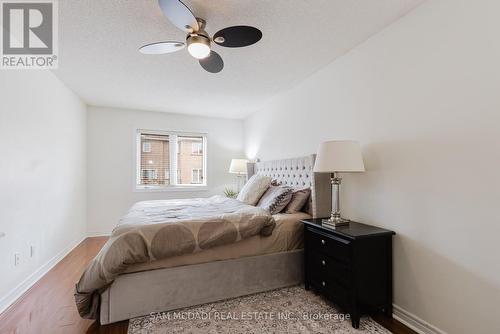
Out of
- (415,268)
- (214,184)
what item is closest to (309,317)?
(415,268)

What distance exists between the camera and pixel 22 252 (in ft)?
7.74

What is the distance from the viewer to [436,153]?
1.67 meters

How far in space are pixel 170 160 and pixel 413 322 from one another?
173 inches

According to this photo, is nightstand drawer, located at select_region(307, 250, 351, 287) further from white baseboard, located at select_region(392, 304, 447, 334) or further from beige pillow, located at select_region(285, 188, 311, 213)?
beige pillow, located at select_region(285, 188, 311, 213)

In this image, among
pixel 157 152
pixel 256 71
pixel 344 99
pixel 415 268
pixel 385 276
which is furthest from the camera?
pixel 157 152

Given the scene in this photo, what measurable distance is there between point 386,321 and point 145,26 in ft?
10.1

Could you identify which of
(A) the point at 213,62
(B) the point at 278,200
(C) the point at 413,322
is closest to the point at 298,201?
(B) the point at 278,200

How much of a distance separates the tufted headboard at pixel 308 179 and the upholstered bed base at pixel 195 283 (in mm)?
540

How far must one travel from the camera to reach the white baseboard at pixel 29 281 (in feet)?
6.78

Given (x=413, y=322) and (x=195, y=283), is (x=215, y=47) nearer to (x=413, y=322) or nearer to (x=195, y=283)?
(x=195, y=283)

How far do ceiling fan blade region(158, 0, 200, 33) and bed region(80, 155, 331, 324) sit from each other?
1.81m

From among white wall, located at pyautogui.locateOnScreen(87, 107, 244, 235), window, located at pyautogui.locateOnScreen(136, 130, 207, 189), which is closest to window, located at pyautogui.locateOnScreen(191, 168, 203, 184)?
window, located at pyautogui.locateOnScreen(136, 130, 207, 189)

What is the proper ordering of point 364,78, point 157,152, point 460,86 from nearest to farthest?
point 460,86 → point 364,78 → point 157,152

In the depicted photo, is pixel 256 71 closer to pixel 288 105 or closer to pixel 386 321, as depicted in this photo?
pixel 288 105
